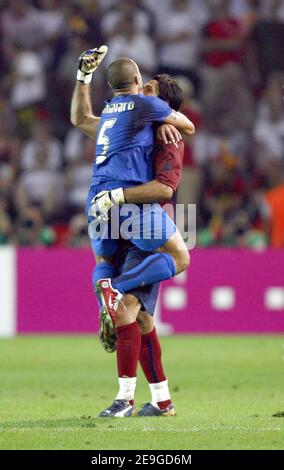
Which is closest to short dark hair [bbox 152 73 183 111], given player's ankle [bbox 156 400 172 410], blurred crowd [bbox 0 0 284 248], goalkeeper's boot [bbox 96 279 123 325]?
goalkeeper's boot [bbox 96 279 123 325]

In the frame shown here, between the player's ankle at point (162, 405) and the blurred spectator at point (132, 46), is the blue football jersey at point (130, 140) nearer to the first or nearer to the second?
the player's ankle at point (162, 405)

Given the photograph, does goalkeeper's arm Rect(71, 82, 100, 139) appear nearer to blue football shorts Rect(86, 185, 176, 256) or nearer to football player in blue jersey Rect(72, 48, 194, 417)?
football player in blue jersey Rect(72, 48, 194, 417)

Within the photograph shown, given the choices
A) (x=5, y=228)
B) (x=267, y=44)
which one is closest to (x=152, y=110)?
(x=5, y=228)

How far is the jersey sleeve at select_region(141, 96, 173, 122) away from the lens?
7.72 metres

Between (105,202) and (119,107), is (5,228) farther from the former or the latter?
(105,202)

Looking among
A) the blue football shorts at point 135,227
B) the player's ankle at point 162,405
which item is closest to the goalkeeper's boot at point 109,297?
the blue football shorts at point 135,227

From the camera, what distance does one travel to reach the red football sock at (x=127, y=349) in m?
7.56

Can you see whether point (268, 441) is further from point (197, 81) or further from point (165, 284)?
point (197, 81)

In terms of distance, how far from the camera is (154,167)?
25.7 feet

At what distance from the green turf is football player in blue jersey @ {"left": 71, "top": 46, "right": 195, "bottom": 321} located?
0.96 m
